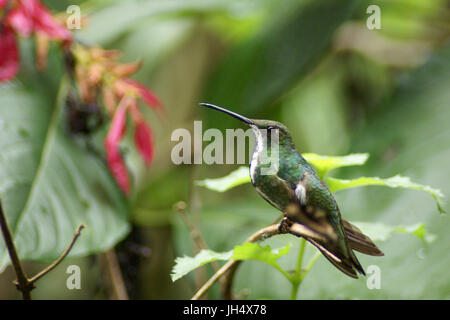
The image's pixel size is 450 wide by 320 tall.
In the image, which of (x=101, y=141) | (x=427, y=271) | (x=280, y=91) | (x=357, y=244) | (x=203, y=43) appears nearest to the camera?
(x=357, y=244)

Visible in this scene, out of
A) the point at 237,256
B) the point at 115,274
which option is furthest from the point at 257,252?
the point at 115,274

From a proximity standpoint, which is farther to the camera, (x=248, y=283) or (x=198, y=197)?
(x=198, y=197)

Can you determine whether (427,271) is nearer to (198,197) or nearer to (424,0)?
(198,197)

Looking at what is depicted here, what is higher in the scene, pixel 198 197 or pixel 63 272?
pixel 198 197

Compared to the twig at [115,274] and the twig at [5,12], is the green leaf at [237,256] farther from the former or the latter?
the twig at [5,12]

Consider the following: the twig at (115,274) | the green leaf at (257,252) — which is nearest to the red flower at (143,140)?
the twig at (115,274)

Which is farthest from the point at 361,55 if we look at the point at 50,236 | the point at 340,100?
the point at 50,236
